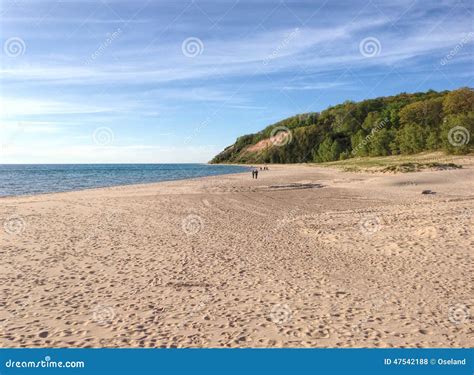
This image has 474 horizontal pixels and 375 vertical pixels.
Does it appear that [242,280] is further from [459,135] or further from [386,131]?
[386,131]

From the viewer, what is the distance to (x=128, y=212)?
25812 millimetres

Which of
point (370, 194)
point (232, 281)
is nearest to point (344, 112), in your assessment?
point (370, 194)

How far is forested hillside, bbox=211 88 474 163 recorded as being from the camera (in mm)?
80188

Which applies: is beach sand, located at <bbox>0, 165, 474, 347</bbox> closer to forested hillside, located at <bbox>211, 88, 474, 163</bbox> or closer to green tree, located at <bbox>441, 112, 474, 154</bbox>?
green tree, located at <bbox>441, 112, 474, 154</bbox>

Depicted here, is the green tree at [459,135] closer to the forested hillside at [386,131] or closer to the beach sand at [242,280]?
the forested hillside at [386,131]

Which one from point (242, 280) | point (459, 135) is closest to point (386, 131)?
point (459, 135)

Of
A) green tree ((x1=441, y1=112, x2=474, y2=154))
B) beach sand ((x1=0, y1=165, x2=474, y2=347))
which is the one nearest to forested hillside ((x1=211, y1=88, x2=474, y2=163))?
green tree ((x1=441, y1=112, x2=474, y2=154))

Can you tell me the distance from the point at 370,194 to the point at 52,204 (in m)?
27.6

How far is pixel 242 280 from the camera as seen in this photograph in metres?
11.4

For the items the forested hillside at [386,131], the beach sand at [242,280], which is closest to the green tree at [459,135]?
the forested hillside at [386,131]

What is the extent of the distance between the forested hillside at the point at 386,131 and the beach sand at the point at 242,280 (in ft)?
226

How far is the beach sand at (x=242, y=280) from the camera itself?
7934 mm

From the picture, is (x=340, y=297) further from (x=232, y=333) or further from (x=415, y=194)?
(x=415, y=194)
